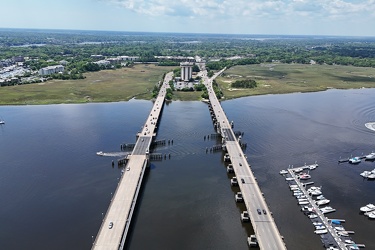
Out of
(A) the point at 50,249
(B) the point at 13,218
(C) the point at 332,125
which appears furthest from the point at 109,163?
(C) the point at 332,125

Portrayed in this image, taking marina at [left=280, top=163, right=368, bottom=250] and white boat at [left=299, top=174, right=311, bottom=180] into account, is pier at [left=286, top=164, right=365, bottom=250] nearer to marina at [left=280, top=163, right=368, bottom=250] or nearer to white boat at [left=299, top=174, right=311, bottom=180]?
marina at [left=280, top=163, right=368, bottom=250]

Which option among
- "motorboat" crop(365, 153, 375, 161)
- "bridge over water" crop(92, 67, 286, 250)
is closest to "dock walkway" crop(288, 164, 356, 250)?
"bridge over water" crop(92, 67, 286, 250)

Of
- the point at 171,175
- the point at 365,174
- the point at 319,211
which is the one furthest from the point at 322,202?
the point at 171,175

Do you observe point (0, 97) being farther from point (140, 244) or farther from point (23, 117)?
point (140, 244)

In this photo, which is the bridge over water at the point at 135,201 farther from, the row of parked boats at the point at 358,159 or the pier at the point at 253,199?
the row of parked boats at the point at 358,159

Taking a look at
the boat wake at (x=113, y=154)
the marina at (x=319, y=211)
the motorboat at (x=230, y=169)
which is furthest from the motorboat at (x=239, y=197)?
the boat wake at (x=113, y=154)
